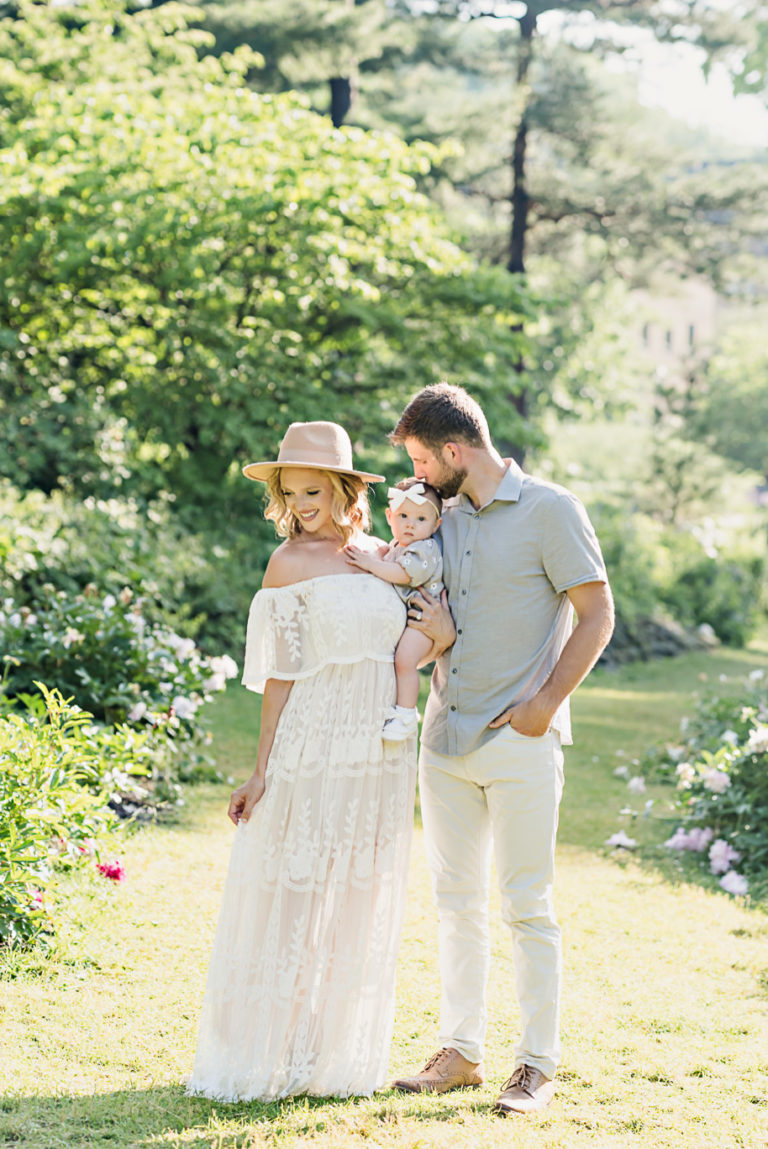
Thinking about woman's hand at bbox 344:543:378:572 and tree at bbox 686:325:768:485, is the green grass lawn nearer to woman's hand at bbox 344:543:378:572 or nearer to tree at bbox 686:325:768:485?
woman's hand at bbox 344:543:378:572

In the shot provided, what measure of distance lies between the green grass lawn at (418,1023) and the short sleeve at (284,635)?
1.22m

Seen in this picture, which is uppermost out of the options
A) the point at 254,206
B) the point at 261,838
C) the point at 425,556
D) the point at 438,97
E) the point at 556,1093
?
the point at 438,97

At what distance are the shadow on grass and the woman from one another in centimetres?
5

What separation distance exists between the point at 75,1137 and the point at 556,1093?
1.41m

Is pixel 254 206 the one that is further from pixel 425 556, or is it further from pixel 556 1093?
pixel 556 1093

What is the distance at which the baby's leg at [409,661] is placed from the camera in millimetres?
3531

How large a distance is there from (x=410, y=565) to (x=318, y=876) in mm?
929

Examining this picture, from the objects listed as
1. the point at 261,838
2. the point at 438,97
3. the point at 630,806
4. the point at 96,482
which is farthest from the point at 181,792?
the point at 438,97

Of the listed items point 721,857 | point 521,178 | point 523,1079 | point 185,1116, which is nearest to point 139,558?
point 721,857

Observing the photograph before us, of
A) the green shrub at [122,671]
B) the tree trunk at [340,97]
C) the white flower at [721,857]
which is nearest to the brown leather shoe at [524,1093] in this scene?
the white flower at [721,857]

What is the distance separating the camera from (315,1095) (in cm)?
349

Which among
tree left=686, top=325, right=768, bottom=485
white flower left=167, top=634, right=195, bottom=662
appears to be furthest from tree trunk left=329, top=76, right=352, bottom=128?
white flower left=167, top=634, right=195, bottom=662

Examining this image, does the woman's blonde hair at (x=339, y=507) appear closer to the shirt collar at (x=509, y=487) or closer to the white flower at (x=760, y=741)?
the shirt collar at (x=509, y=487)

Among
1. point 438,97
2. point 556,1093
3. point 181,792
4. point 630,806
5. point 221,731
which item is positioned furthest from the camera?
point 438,97
